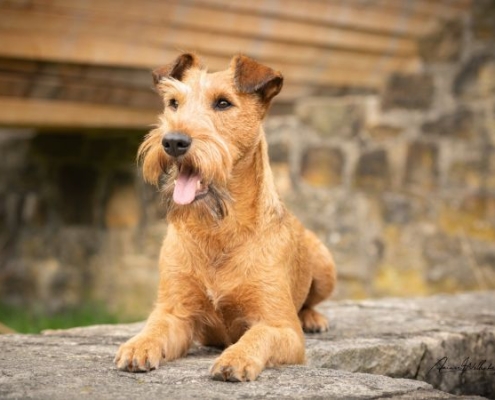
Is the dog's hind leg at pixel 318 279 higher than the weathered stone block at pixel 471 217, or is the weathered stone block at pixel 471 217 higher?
the weathered stone block at pixel 471 217

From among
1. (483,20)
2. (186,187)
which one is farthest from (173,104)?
(483,20)

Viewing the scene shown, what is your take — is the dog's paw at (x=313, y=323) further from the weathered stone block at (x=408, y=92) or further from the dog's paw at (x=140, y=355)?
the weathered stone block at (x=408, y=92)

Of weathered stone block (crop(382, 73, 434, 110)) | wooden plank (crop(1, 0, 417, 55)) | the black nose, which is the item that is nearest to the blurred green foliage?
wooden plank (crop(1, 0, 417, 55))

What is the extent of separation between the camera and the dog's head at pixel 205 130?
Answer: 308cm

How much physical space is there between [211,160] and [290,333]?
778 millimetres

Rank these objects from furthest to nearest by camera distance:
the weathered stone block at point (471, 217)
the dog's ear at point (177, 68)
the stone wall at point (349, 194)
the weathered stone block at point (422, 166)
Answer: the weathered stone block at point (422, 166)
the stone wall at point (349, 194)
the weathered stone block at point (471, 217)
the dog's ear at point (177, 68)

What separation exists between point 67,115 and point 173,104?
10.3 ft

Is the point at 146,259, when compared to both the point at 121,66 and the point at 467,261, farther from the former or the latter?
the point at 467,261

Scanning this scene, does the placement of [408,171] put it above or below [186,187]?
above

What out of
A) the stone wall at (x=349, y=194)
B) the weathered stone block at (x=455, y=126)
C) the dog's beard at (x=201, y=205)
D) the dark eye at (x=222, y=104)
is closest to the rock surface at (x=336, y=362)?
the dog's beard at (x=201, y=205)

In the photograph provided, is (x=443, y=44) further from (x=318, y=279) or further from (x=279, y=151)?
(x=318, y=279)

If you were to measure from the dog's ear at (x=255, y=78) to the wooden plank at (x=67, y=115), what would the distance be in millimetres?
2412

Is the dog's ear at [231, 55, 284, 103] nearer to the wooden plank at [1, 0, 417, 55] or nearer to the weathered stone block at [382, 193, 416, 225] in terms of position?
the wooden plank at [1, 0, 417, 55]

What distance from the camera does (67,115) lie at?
Answer: 20.8ft
